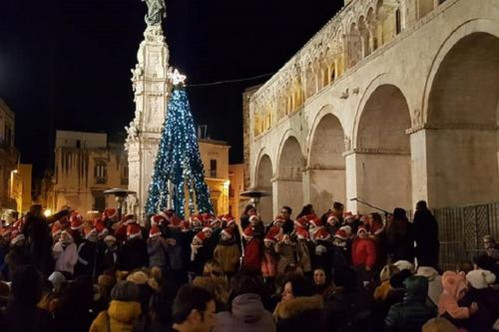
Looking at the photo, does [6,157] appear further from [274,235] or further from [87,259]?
[274,235]

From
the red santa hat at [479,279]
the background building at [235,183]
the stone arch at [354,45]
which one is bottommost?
the red santa hat at [479,279]

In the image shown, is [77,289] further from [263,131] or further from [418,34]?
[263,131]

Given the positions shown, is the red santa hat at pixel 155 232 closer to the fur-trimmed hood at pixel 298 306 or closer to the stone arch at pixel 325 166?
the fur-trimmed hood at pixel 298 306

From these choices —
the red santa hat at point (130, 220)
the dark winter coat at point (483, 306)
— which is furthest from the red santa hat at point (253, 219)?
the dark winter coat at point (483, 306)

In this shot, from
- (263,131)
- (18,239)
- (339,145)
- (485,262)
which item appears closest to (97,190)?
(263,131)

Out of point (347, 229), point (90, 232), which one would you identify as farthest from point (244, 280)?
point (347, 229)

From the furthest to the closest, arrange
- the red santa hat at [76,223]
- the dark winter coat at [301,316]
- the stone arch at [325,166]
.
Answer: the stone arch at [325,166] → the red santa hat at [76,223] → the dark winter coat at [301,316]

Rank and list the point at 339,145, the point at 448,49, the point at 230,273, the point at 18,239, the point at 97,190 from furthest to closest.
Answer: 1. the point at 97,190
2. the point at 339,145
3. the point at 448,49
4. the point at 230,273
5. the point at 18,239

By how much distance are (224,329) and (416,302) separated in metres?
1.83

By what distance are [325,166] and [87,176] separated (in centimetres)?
2538

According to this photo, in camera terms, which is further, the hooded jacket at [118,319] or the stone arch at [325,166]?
the stone arch at [325,166]

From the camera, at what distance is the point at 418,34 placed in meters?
16.8

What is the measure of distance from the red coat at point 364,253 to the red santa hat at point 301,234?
871 mm

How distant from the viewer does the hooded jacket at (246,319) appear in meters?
4.39
